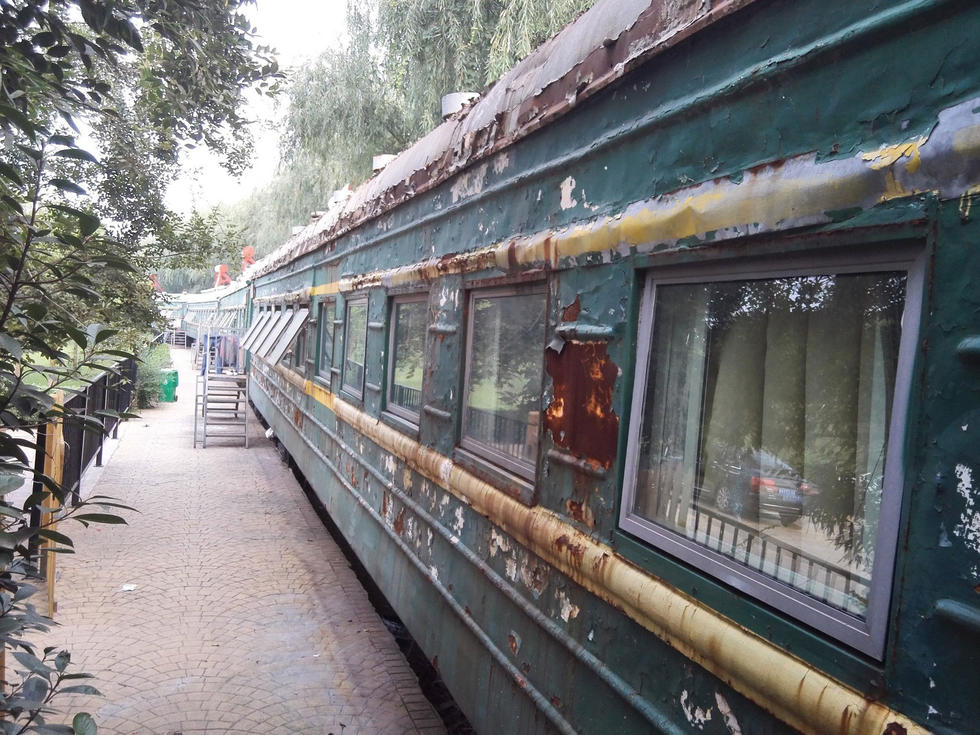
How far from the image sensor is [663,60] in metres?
2.29

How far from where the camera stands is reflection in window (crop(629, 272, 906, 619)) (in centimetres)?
158

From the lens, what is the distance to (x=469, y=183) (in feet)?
12.7

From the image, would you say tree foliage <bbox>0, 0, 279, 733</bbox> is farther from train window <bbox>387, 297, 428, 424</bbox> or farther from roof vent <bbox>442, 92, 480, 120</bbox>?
train window <bbox>387, 297, 428, 424</bbox>

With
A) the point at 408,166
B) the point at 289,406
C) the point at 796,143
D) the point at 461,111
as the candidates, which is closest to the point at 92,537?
the point at 289,406

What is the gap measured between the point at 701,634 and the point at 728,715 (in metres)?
0.19

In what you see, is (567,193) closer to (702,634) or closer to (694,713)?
(702,634)

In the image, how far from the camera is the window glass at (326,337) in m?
8.02

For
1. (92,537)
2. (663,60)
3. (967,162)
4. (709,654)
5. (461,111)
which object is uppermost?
(461,111)

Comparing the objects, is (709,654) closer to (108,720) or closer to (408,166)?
(108,720)

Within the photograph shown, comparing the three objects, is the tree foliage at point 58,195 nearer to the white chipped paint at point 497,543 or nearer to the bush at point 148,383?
the white chipped paint at point 497,543

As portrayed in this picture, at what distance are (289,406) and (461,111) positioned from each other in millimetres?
6787

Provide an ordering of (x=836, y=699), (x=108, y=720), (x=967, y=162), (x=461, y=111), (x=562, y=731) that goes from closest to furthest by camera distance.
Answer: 1. (x=967, y=162)
2. (x=836, y=699)
3. (x=562, y=731)
4. (x=108, y=720)
5. (x=461, y=111)

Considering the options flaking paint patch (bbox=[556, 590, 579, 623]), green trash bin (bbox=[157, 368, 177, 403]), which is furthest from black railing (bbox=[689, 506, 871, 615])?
green trash bin (bbox=[157, 368, 177, 403])

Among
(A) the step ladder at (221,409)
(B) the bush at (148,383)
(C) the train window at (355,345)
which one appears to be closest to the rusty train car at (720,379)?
(C) the train window at (355,345)
